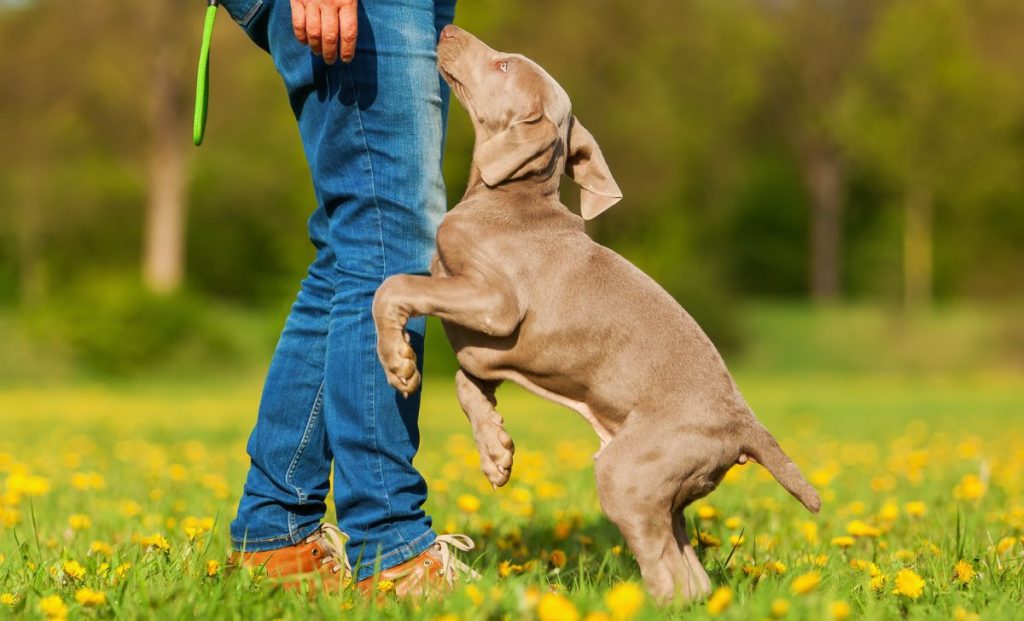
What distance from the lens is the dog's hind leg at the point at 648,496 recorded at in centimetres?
250

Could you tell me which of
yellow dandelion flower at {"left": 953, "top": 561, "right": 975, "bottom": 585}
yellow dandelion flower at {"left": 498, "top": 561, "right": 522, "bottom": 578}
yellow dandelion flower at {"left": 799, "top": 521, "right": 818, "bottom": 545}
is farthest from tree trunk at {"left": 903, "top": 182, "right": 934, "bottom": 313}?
yellow dandelion flower at {"left": 498, "top": 561, "right": 522, "bottom": 578}

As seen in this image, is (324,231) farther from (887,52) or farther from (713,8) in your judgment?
(713,8)


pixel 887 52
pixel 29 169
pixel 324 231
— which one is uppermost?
pixel 887 52

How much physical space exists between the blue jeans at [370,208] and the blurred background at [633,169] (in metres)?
16.2

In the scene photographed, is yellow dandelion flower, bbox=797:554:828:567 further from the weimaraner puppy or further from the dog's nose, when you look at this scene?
the dog's nose

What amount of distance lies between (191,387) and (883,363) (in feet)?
45.4

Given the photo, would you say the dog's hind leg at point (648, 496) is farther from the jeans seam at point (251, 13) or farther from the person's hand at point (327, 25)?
the jeans seam at point (251, 13)

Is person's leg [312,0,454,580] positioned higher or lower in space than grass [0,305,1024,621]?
higher

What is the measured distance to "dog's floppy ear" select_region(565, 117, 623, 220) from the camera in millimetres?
2891

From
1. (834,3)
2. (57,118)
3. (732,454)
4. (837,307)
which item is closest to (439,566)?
(732,454)

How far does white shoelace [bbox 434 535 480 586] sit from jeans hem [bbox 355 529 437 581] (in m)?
0.03

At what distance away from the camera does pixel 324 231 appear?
10.3 ft

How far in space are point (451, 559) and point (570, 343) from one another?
703mm

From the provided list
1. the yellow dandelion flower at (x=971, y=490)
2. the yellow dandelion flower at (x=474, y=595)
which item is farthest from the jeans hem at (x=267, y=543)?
the yellow dandelion flower at (x=971, y=490)
